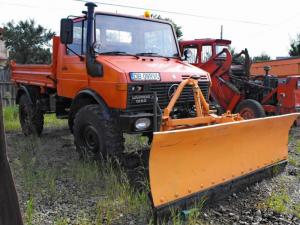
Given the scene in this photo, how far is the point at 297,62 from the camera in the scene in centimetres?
1558

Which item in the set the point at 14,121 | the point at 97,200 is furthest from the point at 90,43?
the point at 14,121

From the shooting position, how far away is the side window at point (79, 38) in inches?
237

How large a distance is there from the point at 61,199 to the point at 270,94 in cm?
676

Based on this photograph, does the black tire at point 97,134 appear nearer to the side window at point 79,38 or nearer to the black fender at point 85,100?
the black fender at point 85,100

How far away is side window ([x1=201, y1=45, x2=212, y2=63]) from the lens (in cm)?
996

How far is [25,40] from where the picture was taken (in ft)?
107

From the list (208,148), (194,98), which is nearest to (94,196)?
(208,148)

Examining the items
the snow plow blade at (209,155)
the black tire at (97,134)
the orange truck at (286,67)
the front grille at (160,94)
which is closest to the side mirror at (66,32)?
the black tire at (97,134)

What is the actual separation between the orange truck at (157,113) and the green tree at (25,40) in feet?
87.3

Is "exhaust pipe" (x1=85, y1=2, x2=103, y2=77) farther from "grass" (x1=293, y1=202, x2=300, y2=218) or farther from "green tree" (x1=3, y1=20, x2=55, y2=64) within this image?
"green tree" (x1=3, y1=20, x2=55, y2=64)

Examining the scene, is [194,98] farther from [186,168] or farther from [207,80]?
[186,168]

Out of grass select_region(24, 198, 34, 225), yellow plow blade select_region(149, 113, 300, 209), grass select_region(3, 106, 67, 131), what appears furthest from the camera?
grass select_region(3, 106, 67, 131)

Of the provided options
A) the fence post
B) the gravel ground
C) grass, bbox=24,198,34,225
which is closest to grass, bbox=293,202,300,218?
the gravel ground

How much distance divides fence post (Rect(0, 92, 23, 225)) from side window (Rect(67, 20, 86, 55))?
383 centimetres
